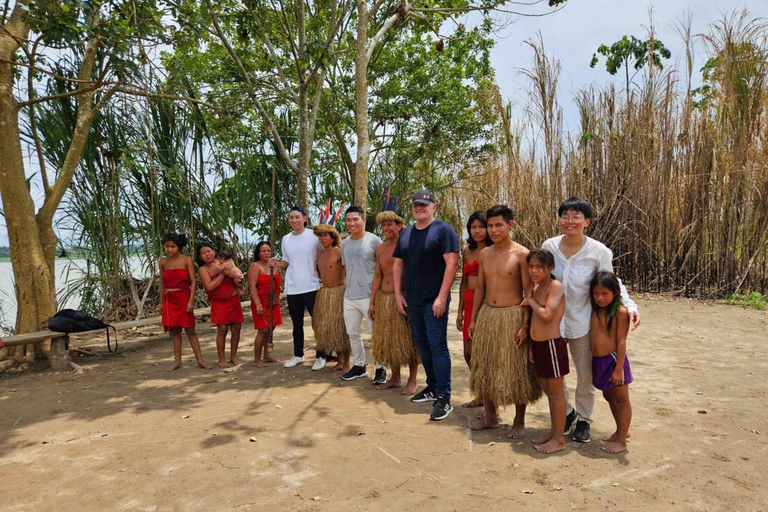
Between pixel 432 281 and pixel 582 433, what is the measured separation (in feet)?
4.17

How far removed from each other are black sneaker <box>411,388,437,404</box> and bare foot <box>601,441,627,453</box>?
127 centimetres

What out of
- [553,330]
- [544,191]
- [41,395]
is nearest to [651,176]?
[544,191]

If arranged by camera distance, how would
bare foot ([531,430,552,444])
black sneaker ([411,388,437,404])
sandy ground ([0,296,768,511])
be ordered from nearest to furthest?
sandy ground ([0,296,768,511])
bare foot ([531,430,552,444])
black sneaker ([411,388,437,404])

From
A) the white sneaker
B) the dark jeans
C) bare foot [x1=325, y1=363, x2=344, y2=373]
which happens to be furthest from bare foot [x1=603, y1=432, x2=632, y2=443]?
the white sneaker

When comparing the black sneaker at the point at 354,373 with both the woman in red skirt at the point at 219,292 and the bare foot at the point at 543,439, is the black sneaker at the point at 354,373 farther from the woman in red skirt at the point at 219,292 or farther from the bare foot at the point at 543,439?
the bare foot at the point at 543,439

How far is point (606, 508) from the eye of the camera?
2273 millimetres

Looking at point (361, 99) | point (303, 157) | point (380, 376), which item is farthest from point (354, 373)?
point (303, 157)

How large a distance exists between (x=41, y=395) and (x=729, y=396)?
5.19 meters

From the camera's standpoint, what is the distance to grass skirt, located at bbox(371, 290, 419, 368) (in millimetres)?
3852

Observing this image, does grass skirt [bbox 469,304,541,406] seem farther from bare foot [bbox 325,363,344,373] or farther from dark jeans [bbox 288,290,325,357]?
dark jeans [bbox 288,290,325,357]

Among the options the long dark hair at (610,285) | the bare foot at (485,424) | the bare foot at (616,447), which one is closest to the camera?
the long dark hair at (610,285)

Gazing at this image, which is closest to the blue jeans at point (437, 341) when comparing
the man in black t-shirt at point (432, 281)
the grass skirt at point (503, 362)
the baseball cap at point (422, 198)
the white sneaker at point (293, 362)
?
the man in black t-shirt at point (432, 281)

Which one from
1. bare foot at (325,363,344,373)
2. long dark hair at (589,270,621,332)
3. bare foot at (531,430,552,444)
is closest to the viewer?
long dark hair at (589,270,621,332)

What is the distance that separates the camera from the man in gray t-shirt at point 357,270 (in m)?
4.17
